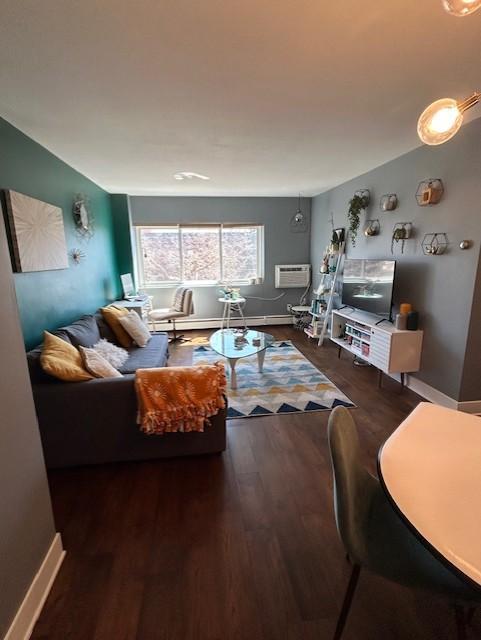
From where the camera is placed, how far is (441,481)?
94cm

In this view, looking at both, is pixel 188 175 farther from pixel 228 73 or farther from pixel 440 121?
pixel 440 121

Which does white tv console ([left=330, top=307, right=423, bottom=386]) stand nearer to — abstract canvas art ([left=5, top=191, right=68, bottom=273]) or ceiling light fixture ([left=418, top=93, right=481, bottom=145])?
ceiling light fixture ([left=418, top=93, right=481, bottom=145])

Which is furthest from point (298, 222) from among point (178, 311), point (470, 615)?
point (470, 615)

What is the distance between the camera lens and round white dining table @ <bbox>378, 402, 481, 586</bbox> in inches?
28.9

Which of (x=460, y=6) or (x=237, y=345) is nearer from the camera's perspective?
(x=460, y=6)

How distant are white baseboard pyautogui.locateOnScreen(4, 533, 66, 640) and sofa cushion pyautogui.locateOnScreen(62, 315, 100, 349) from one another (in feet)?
4.90

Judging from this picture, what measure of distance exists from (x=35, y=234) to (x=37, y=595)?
2.28m

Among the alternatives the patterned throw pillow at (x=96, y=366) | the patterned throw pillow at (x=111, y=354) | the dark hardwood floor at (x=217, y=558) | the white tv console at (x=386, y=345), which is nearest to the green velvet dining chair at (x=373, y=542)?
the dark hardwood floor at (x=217, y=558)

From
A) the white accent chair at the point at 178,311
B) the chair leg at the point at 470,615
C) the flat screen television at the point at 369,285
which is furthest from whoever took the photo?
the white accent chair at the point at 178,311

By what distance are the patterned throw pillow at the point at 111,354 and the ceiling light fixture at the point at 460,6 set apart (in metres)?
2.81

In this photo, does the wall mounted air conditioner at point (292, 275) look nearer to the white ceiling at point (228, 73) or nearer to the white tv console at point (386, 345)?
the white tv console at point (386, 345)

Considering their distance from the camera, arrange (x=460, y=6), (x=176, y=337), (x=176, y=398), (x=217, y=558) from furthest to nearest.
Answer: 1. (x=176, y=337)
2. (x=176, y=398)
3. (x=217, y=558)
4. (x=460, y=6)

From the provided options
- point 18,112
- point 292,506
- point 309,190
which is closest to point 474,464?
point 292,506

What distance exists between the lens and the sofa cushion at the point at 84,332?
2523 millimetres
